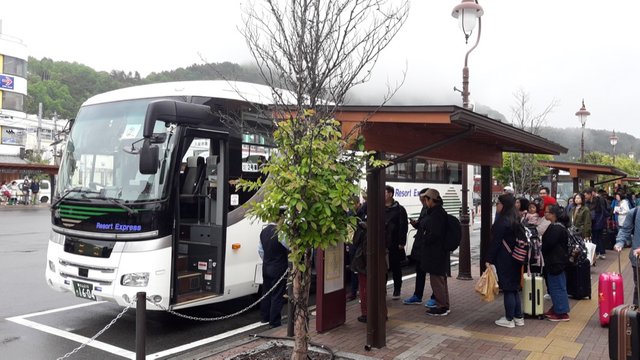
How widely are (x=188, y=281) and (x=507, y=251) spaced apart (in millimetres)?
4348

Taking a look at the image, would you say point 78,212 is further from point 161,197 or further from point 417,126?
point 417,126

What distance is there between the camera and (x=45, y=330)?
6.82m

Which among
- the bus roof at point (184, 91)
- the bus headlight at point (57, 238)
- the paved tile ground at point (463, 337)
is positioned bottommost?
the paved tile ground at point (463, 337)

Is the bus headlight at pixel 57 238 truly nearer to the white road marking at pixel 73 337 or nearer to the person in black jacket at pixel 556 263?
the white road marking at pixel 73 337

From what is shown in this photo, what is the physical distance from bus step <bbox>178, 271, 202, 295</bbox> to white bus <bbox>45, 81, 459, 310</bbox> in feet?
0.06

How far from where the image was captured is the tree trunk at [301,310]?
512cm

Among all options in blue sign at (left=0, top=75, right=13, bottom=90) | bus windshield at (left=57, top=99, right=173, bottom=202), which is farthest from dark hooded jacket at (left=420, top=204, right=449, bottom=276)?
blue sign at (left=0, top=75, right=13, bottom=90)

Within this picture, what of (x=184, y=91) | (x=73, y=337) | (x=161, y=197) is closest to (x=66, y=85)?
(x=184, y=91)

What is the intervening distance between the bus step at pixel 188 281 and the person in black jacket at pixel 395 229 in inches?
116

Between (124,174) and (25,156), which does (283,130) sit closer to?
(124,174)

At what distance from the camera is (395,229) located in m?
8.16

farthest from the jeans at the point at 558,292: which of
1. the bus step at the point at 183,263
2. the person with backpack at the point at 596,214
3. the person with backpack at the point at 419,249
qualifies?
the person with backpack at the point at 596,214

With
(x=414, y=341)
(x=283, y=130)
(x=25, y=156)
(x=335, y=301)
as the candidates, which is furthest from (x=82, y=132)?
(x=25, y=156)

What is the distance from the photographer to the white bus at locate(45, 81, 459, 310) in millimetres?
6371
